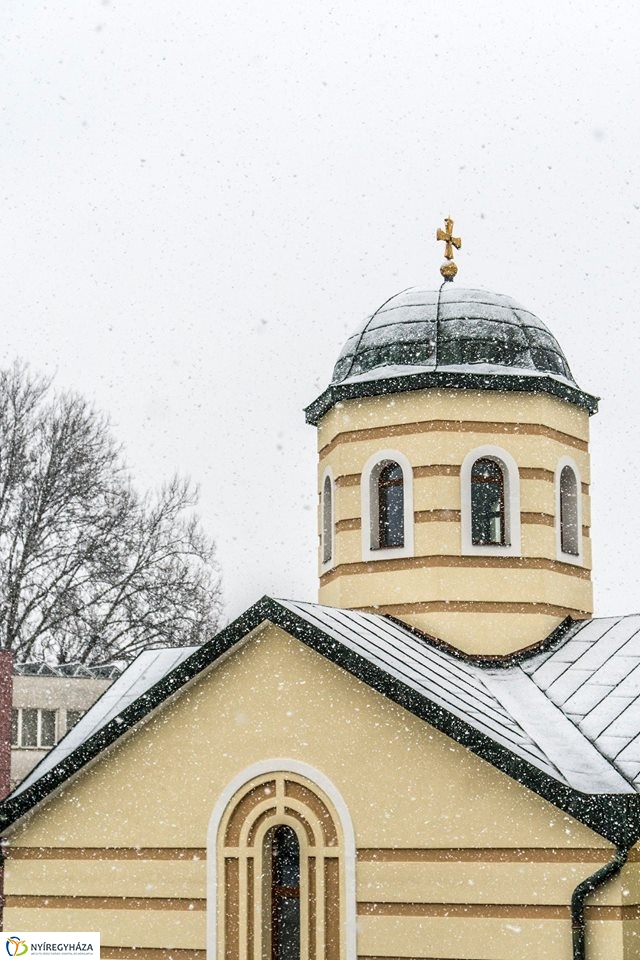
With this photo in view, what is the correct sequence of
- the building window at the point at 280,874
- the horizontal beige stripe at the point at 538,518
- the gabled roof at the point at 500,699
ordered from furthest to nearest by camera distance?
the horizontal beige stripe at the point at 538,518, the building window at the point at 280,874, the gabled roof at the point at 500,699

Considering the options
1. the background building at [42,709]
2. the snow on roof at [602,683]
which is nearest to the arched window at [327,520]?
the snow on roof at [602,683]

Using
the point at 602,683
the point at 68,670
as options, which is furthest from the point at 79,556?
the point at 602,683

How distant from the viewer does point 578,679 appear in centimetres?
1398

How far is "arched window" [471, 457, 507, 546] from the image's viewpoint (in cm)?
1536

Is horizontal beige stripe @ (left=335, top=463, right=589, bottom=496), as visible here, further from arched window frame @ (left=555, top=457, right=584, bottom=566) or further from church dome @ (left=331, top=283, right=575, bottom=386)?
church dome @ (left=331, top=283, right=575, bottom=386)

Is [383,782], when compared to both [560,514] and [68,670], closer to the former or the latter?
[560,514]

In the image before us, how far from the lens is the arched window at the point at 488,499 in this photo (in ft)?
50.4

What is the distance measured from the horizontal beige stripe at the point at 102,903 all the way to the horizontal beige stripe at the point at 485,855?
5.30ft

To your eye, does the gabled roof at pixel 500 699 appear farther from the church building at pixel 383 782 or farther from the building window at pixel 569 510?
the building window at pixel 569 510

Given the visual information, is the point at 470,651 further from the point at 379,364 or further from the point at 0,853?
the point at 0,853

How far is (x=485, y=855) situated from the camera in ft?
38.1

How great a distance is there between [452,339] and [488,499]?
1.79 m

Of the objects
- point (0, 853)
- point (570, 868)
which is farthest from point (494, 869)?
point (0, 853)

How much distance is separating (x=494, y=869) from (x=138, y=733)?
10.9 ft
